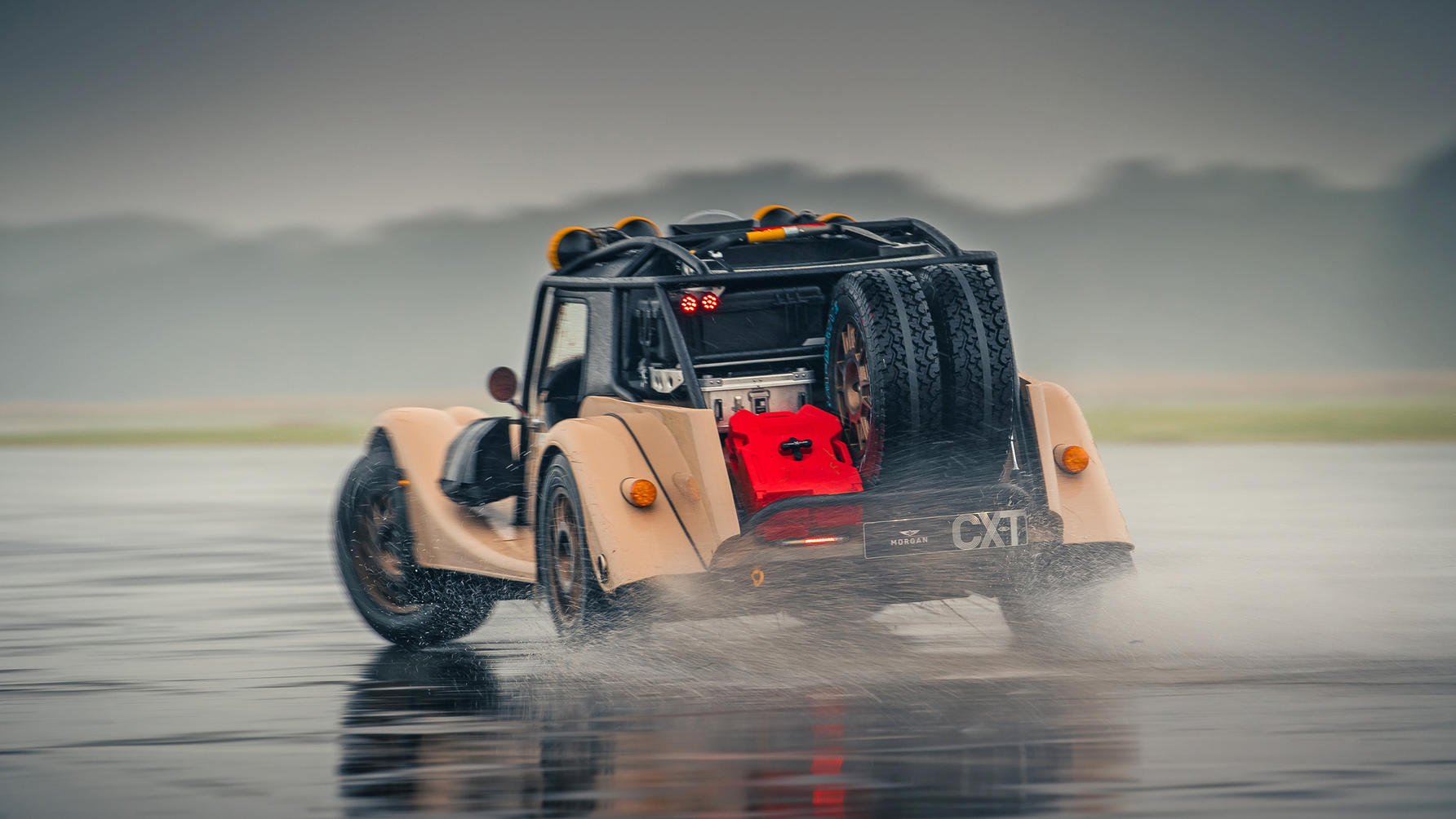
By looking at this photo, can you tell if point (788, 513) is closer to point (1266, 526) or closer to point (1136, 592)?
point (1136, 592)

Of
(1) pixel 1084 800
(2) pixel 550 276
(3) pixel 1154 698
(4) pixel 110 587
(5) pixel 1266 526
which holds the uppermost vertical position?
(2) pixel 550 276

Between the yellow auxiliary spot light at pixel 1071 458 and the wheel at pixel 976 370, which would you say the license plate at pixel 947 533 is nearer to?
the wheel at pixel 976 370

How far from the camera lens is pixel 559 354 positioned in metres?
10.3

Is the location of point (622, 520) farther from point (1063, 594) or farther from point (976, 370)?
point (1063, 594)

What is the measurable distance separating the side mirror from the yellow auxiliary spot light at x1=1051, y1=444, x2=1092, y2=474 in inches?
109

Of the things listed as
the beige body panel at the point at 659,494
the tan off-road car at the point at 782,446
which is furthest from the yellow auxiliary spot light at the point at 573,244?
the beige body panel at the point at 659,494

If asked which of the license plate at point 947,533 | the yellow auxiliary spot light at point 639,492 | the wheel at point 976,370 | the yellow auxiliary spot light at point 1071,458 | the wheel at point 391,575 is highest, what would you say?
the wheel at point 976,370

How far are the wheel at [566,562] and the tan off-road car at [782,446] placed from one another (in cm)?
1

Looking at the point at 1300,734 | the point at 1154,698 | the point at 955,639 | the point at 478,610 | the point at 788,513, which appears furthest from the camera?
the point at 478,610

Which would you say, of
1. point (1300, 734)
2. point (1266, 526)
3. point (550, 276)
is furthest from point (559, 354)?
point (1266, 526)

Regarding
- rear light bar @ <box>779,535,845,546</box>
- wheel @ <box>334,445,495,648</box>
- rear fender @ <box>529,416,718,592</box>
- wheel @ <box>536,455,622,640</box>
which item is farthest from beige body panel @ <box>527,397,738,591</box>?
wheel @ <box>334,445,495,648</box>

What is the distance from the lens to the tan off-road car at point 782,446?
337 inches

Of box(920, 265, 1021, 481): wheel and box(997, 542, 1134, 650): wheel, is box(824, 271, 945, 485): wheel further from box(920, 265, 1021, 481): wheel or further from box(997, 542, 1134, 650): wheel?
box(997, 542, 1134, 650): wheel

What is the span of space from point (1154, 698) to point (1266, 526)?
367 inches
